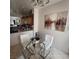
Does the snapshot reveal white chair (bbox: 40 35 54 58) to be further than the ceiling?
Yes

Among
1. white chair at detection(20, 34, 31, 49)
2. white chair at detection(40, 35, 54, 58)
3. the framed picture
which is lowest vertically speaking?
white chair at detection(40, 35, 54, 58)

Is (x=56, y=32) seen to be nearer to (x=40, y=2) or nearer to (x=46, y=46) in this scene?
(x=46, y=46)

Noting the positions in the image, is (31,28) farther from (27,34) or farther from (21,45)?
(21,45)

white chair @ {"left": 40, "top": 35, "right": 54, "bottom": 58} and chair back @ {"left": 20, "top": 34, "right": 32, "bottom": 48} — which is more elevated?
chair back @ {"left": 20, "top": 34, "right": 32, "bottom": 48}

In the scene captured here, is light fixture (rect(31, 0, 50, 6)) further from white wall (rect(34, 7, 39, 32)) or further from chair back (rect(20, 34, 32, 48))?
chair back (rect(20, 34, 32, 48))

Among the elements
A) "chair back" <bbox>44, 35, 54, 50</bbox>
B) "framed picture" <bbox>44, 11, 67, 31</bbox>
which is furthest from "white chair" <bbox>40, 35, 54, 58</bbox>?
"framed picture" <bbox>44, 11, 67, 31</bbox>

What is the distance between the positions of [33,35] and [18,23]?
23cm

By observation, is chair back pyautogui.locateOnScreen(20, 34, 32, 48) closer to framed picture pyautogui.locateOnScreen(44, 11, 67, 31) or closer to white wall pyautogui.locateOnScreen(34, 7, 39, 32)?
white wall pyautogui.locateOnScreen(34, 7, 39, 32)

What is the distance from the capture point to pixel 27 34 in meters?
1.02

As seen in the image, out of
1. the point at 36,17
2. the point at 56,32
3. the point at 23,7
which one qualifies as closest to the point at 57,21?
the point at 56,32

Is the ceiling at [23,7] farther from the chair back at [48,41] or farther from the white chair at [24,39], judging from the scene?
the chair back at [48,41]

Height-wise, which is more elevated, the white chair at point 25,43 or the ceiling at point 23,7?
the ceiling at point 23,7

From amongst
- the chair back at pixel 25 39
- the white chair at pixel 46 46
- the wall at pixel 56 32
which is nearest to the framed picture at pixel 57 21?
the wall at pixel 56 32

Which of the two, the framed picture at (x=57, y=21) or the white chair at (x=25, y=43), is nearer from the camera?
the white chair at (x=25, y=43)
